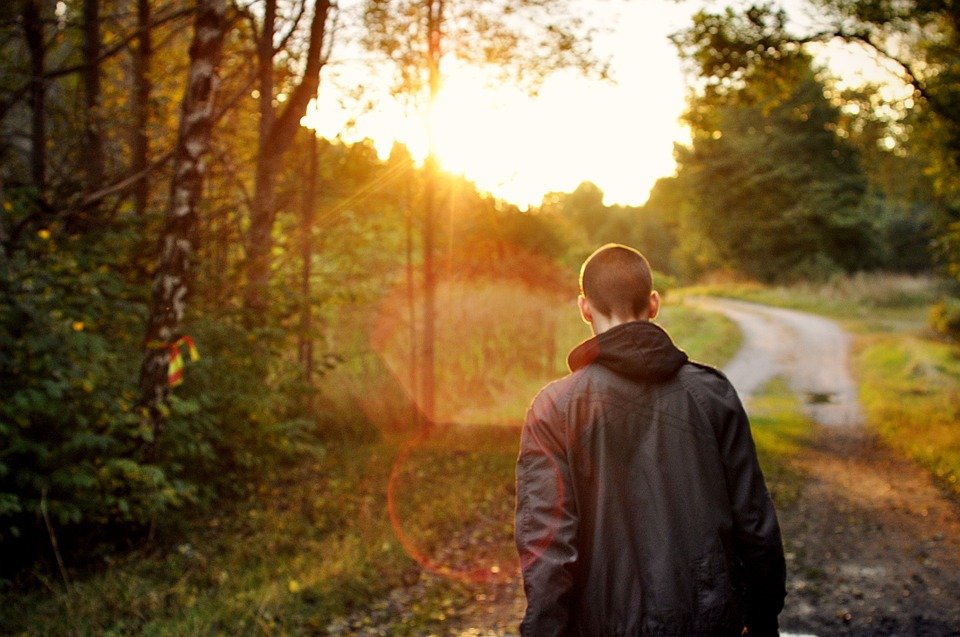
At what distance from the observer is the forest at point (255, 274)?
7.09 m

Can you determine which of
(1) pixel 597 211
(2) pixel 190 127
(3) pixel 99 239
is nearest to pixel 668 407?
(2) pixel 190 127

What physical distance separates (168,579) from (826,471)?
8791 mm

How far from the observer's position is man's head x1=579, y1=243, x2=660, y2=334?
9.29 feet

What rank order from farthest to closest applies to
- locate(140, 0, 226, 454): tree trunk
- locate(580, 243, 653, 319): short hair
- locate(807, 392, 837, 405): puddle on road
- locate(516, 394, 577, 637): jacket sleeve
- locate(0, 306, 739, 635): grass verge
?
locate(807, 392, 837, 405): puddle on road → locate(140, 0, 226, 454): tree trunk → locate(0, 306, 739, 635): grass verge → locate(580, 243, 653, 319): short hair → locate(516, 394, 577, 637): jacket sleeve

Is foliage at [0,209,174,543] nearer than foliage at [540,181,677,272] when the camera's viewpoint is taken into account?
Yes

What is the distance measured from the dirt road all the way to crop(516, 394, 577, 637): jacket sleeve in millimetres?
3778

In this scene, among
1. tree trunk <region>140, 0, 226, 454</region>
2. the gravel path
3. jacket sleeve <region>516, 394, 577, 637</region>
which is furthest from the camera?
the gravel path

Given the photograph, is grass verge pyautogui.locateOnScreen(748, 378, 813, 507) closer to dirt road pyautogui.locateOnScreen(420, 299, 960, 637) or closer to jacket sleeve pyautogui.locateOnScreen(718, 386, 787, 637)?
dirt road pyautogui.locateOnScreen(420, 299, 960, 637)

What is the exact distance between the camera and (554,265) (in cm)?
2070

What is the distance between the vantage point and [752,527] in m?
2.70

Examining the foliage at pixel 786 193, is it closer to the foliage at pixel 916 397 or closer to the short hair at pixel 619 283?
the foliage at pixel 916 397

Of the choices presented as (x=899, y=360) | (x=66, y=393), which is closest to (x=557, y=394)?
(x=66, y=393)

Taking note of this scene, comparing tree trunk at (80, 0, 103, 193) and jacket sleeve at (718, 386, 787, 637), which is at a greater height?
tree trunk at (80, 0, 103, 193)

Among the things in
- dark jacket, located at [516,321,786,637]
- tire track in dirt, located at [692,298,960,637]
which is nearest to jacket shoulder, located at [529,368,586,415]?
dark jacket, located at [516,321,786,637]
